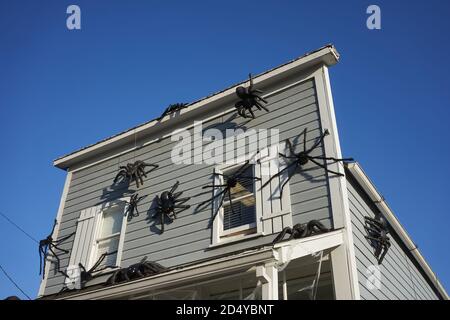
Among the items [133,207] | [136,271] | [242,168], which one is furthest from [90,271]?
[242,168]

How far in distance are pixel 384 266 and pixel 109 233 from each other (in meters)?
5.01

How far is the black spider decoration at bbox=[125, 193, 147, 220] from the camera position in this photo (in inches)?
319

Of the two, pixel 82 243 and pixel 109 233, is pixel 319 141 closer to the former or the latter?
pixel 109 233

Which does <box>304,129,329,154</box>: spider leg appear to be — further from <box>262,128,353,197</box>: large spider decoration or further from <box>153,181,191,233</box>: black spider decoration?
<box>153,181,191,233</box>: black spider decoration

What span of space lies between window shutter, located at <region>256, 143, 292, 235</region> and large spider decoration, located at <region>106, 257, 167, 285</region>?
72.2 inches

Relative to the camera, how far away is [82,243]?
8438 mm

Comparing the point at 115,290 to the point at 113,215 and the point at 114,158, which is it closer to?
the point at 113,215

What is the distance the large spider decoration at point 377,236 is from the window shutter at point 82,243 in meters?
5.01

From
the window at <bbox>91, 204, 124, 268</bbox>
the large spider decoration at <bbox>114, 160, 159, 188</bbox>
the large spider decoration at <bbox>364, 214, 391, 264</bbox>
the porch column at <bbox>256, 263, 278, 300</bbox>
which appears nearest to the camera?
the porch column at <bbox>256, 263, 278, 300</bbox>

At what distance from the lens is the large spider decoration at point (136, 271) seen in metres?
6.82

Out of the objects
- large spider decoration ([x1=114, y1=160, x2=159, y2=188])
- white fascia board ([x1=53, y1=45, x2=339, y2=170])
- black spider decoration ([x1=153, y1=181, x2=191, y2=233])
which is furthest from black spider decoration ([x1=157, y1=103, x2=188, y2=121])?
black spider decoration ([x1=153, y1=181, x2=191, y2=233])

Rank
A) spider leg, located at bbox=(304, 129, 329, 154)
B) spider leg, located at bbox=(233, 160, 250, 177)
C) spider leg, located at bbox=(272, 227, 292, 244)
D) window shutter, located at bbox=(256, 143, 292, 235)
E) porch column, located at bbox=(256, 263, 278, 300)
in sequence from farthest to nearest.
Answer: spider leg, located at bbox=(233, 160, 250, 177) → spider leg, located at bbox=(304, 129, 329, 154) → window shutter, located at bbox=(256, 143, 292, 235) → spider leg, located at bbox=(272, 227, 292, 244) → porch column, located at bbox=(256, 263, 278, 300)

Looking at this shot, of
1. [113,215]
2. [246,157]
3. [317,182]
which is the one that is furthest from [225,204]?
[113,215]
